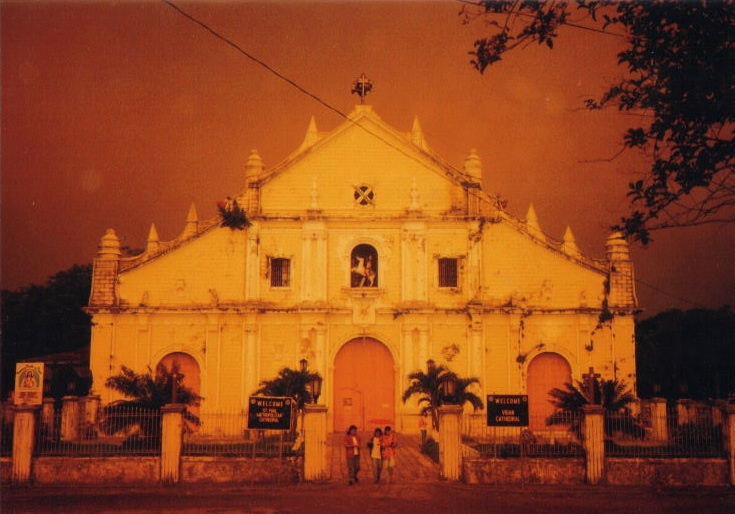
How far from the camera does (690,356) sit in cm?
3800

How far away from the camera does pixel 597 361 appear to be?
1045 inches

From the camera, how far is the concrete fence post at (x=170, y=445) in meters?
17.4

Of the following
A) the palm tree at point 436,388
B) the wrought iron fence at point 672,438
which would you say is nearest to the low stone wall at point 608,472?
the wrought iron fence at point 672,438

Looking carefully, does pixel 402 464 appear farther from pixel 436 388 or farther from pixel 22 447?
pixel 22 447

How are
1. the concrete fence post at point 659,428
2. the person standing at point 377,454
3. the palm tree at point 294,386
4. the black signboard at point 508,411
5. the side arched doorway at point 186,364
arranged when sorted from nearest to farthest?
the person standing at point 377,454 < the black signboard at point 508,411 < the concrete fence post at point 659,428 < the palm tree at point 294,386 < the side arched doorway at point 186,364

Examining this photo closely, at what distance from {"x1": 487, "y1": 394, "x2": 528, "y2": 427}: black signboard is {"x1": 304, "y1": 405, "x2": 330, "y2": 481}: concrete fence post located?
3738 millimetres

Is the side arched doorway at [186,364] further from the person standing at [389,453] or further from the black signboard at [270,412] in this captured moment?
the person standing at [389,453]

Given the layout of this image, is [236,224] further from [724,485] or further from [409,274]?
[724,485]

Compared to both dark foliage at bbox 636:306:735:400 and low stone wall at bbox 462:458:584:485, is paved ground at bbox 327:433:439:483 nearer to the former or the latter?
low stone wall at bbox 462:458:584:485

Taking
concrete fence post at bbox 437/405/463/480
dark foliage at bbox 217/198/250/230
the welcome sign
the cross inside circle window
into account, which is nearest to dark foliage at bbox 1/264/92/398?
dark foliage at bbox 217/198/250/230

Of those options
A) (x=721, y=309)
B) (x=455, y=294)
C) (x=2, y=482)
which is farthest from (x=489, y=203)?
(x=721, y=309)

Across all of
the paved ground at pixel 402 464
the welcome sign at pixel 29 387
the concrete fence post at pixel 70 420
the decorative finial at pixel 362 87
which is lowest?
the paved ground at pixel 402 464

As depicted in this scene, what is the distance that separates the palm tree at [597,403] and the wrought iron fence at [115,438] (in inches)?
355

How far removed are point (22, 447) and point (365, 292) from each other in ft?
40.9
